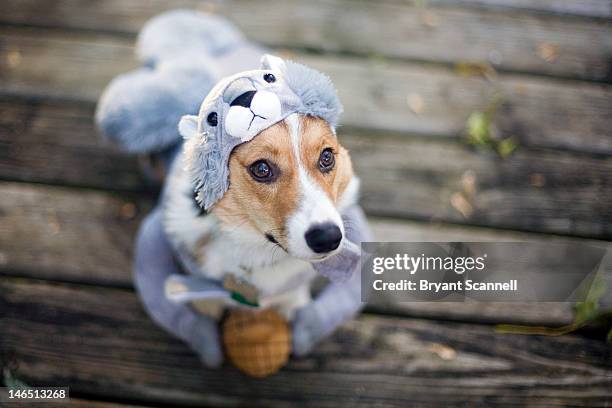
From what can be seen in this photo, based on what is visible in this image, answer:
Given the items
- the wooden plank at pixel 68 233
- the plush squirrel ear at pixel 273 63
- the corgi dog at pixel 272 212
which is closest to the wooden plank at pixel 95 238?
the wooden plank at pixel 68 233

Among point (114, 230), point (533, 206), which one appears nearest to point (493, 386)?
point (533, 206)

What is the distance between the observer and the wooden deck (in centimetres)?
153

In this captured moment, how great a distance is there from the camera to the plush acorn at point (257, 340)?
1.39m

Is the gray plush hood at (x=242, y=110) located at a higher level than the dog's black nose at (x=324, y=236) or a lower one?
higher

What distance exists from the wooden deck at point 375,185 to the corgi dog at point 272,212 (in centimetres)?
42

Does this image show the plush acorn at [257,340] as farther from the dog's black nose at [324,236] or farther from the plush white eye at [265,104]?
the plush white eye at [265,104]

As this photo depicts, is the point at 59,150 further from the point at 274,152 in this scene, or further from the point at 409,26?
the point at 409,26

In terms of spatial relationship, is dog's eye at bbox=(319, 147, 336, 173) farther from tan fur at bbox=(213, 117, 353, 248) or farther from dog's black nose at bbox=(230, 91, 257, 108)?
dog's black nose at bbox=(230, 91, 257, 108)

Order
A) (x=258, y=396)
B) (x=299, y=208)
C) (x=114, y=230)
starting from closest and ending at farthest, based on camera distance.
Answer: (x=299, y=208) → (x=258, y=396) → (x=114, y=230)

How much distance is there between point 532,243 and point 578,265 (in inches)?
6.0

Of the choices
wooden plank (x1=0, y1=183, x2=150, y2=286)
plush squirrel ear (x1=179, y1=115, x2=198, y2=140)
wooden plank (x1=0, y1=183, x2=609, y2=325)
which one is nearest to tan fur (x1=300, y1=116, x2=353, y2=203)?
plush squirrel ear (x1=179, y1=115, x2=198, y2=140)

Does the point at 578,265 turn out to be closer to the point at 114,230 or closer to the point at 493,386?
the point at 493,386

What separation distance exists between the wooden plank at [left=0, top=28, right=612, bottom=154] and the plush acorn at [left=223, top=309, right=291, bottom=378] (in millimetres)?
728

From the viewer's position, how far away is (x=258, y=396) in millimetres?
1513
